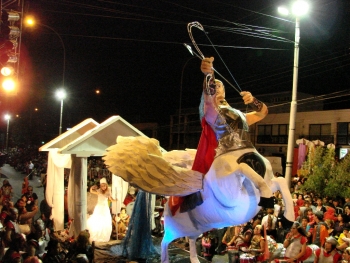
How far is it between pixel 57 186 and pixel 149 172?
18.3 feet

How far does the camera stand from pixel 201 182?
151 inches

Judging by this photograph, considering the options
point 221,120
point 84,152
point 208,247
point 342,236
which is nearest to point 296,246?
point 342,236

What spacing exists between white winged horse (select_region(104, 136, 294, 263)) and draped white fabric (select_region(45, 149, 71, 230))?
5177 millimetres

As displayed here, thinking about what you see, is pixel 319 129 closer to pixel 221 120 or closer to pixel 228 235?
pixel 228 235

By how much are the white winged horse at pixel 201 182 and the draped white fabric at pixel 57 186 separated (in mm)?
5177

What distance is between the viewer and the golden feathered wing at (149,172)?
3730 mm

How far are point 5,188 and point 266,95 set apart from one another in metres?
21.0

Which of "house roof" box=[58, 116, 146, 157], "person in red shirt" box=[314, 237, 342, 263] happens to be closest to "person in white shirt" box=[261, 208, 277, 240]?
"person in red shirt" box=[314, 237, 342, 263]

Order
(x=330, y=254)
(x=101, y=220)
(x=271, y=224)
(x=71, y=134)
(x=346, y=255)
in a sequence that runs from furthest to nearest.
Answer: (x=71, y=134), (x=101, y=220), (x=271, y=224), (x=330, y=254), (x=346, y=255)

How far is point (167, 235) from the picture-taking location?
438 cm

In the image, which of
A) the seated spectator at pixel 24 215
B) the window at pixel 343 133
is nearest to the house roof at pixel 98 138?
the seated spectator at pixel 24 215

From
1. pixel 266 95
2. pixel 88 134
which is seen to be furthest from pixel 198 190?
pixel 266 95

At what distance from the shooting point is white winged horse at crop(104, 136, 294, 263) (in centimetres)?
350

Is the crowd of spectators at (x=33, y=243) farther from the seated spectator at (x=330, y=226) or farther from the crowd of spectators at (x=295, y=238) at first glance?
the seated spectator at (x=330, y=226)
